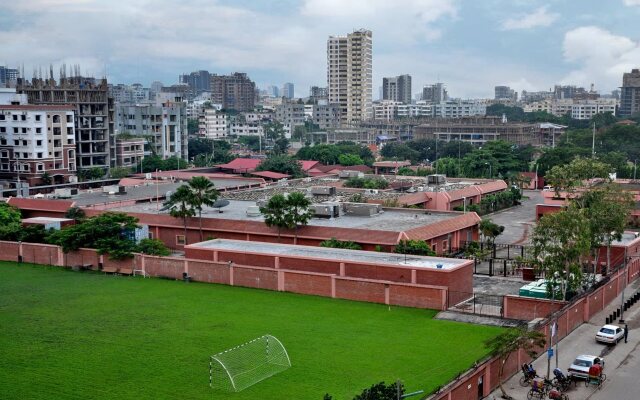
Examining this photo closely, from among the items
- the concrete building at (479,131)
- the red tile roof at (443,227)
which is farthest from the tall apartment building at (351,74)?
the red tile roof at (443,227)

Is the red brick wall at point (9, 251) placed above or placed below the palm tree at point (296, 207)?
below

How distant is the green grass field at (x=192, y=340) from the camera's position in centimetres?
2481

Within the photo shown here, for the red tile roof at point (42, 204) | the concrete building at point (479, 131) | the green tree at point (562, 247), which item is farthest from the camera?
the concrete building at point (479, 131)

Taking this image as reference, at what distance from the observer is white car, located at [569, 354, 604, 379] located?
2596 centimetres

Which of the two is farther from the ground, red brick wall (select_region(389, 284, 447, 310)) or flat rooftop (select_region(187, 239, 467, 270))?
flat rooftop (select_region(187, 239, 467, 270))

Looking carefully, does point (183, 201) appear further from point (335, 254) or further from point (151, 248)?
point (335, 254)

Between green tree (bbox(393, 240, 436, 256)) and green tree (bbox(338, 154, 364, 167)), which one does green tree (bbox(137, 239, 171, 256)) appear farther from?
green tree (bbox(338, 154, 364, 167))

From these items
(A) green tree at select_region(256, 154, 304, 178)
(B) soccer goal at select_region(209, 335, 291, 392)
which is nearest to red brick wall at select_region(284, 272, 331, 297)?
(B) soccer goal at select_region(209, 335, 291, 392)

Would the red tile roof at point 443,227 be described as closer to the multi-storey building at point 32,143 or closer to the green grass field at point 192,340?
the green grass field at point 192,340

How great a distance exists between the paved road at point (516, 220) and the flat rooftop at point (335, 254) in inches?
710

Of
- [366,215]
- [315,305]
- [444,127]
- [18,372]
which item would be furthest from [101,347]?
[444,127]

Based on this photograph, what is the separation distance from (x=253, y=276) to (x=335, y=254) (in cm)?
414

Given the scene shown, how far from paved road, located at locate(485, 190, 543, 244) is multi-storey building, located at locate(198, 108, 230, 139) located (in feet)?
331

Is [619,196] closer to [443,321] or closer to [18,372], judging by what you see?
[443,321]
